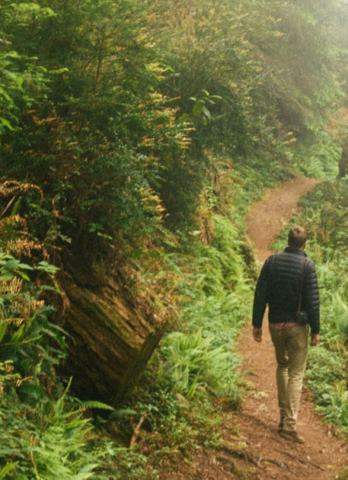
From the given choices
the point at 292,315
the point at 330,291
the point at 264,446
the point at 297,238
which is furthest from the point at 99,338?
the point at 330,291

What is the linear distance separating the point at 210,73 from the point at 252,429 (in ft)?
21.2

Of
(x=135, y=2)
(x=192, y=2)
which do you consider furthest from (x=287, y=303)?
(x=192, y=2)

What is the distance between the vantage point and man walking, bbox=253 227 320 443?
6703 mm

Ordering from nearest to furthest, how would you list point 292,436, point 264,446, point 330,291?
point 264,446
point 292,436
point 330,291

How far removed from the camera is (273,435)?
6.69 metres

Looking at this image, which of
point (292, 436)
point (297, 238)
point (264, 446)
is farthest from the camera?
point (297, 238)

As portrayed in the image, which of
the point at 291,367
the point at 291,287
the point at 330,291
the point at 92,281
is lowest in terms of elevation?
the point at 330,291

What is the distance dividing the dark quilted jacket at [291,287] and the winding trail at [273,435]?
131cm

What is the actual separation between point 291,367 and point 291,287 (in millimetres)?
1012

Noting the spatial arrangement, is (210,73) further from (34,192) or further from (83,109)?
(34,192)

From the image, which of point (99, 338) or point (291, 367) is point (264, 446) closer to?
point (291, 367)

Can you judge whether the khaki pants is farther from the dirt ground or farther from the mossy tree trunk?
the mossy tree trunk

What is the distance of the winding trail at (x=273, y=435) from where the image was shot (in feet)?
19.5

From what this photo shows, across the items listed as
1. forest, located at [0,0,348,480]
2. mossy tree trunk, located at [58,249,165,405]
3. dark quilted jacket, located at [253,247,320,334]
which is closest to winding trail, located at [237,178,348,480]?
forest, located at [0,0,348,480]
